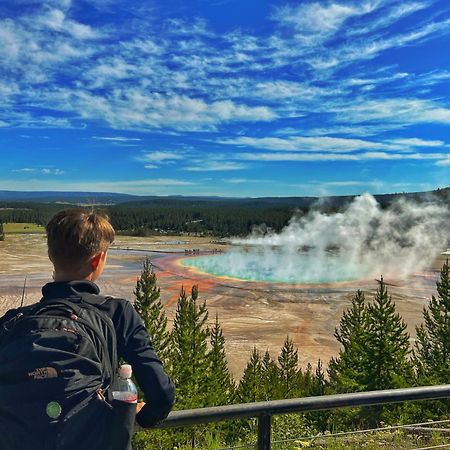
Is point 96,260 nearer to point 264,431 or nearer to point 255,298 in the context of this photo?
point 264,431

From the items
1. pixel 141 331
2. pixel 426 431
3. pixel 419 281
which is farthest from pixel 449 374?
pixel 419 281

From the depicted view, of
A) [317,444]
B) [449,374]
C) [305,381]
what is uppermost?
[317,444]

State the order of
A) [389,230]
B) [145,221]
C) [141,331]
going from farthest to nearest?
[145,221] → [389,230] → [141,331]

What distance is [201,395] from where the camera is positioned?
2806 centimetres

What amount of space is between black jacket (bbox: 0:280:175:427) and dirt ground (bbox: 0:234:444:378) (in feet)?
→ 96.1

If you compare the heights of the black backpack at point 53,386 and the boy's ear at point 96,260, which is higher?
the boy's ear at point 96,260

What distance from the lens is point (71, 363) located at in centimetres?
201

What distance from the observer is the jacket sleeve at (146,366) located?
227 cm

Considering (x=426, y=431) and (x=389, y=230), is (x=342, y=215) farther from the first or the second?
(x=426, y=431)

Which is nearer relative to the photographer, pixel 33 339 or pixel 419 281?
pixel 33 339

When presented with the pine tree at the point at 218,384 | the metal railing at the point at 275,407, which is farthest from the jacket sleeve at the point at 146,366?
the pine tree at the point at 218,384

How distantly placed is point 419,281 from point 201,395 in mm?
56283

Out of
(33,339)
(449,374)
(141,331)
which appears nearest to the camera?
(33,339)

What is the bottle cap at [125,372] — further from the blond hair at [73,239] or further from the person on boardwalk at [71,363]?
the blond hair at [73,239]
